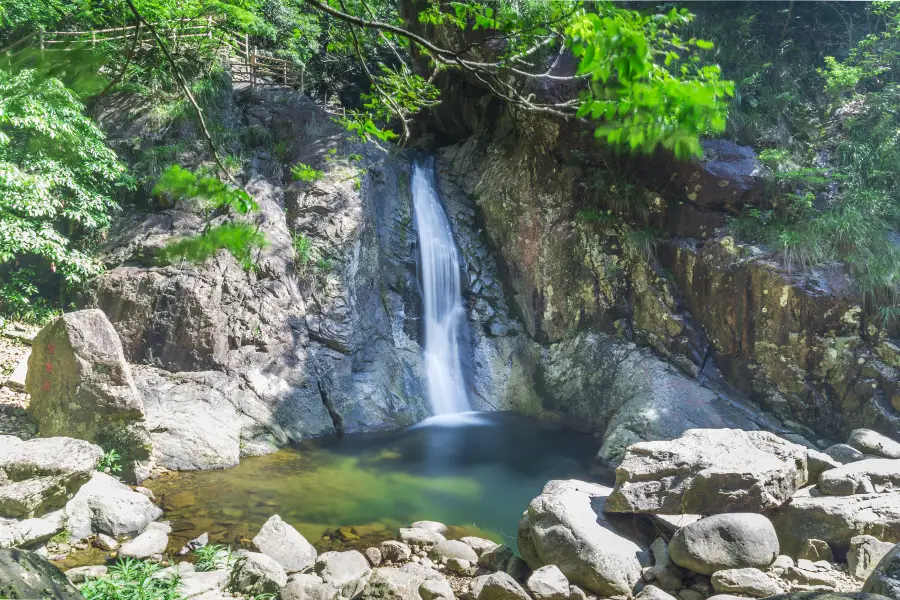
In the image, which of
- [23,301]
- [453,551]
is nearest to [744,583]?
[453,551]

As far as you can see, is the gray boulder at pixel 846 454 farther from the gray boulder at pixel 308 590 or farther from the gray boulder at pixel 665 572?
the gray boulder at pixel 308 590

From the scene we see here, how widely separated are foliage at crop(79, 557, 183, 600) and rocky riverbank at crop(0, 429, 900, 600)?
0.08 m

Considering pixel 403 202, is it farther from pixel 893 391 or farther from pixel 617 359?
pixel 893 391

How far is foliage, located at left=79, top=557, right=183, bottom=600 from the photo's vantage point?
375cm

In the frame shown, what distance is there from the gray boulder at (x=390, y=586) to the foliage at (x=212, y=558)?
4.62 ft

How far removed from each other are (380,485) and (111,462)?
3385 millimetres

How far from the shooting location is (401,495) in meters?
7.25

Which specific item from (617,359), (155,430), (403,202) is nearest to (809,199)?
(617,359)

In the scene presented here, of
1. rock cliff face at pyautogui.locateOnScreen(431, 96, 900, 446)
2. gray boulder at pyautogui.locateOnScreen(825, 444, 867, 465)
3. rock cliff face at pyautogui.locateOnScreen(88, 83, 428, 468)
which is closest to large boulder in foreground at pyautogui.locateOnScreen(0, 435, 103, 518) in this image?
rock cliff face at pyautogui.locateOnScreen(88, 83, 428, 468)

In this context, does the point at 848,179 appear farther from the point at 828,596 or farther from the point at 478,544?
the point at 828,596

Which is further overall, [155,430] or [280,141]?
[280,141]

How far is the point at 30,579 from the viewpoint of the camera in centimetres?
239

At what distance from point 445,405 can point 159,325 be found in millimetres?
5531

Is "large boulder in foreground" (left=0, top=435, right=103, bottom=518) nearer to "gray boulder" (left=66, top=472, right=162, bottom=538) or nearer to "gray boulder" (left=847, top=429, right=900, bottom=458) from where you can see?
"gray boulder" (left=66, top=472, right=162, bottom=538)
